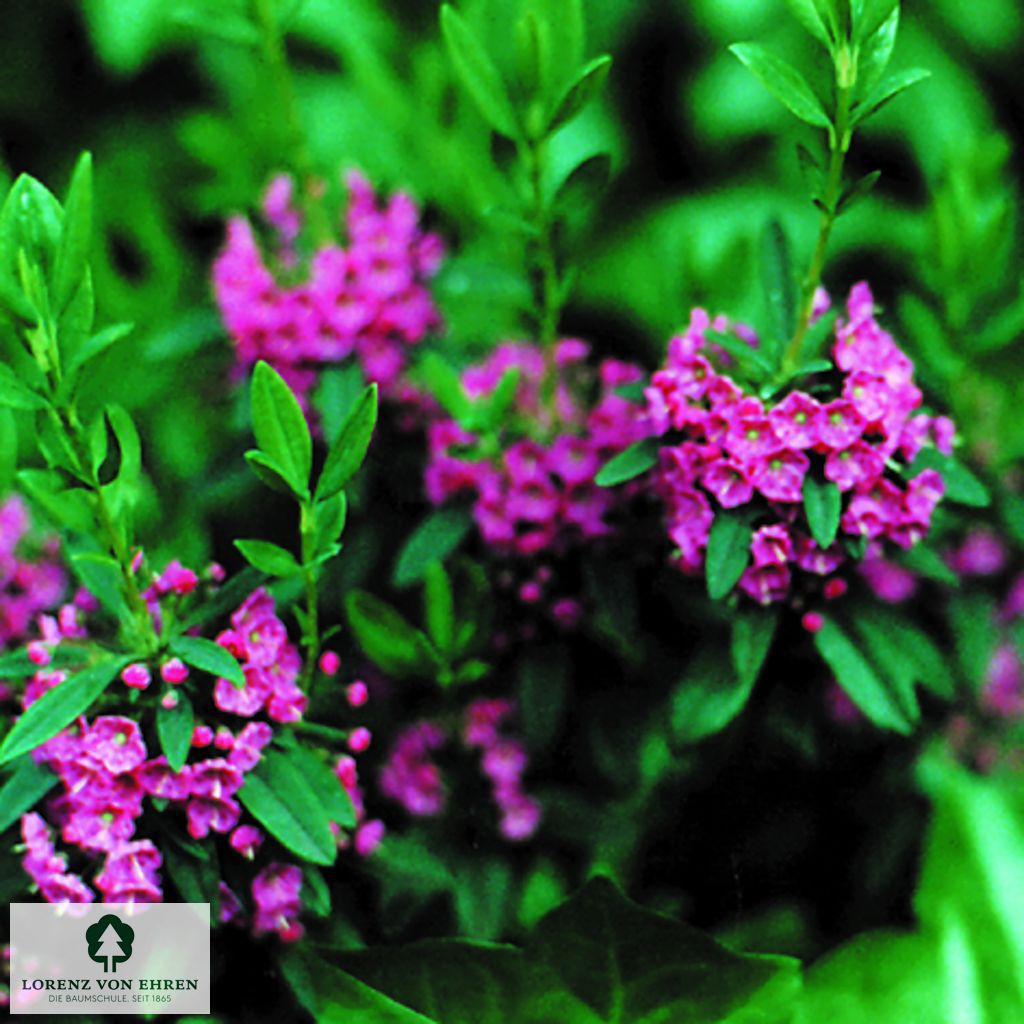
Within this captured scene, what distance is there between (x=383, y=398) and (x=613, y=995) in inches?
17.6

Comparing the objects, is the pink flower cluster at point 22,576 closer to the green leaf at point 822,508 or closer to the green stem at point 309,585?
the green stem at point 309,585

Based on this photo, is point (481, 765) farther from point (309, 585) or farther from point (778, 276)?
point (778, 276)

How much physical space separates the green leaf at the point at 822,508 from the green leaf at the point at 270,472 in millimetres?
283

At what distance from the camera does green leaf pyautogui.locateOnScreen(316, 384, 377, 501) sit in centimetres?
72

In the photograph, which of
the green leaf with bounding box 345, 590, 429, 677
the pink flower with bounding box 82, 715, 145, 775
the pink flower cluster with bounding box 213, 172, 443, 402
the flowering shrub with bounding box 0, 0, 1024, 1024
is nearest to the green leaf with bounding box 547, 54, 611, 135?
the flowering shrub with bounding box 0, 0, 1024, 1024

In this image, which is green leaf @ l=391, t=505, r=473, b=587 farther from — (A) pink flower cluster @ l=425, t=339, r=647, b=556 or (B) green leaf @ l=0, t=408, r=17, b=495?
(B) green leaf @ l=0, t=408, r=17, b=495

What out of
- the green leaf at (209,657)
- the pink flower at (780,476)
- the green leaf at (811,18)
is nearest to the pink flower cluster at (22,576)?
the green leaf at (209,657)

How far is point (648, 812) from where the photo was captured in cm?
110

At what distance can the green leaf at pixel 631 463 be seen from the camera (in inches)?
31.4

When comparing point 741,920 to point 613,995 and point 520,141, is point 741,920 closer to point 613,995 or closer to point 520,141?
point 613,995

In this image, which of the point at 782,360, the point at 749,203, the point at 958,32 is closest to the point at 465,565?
the point at 782,360

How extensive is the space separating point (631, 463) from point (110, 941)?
1.38 feet

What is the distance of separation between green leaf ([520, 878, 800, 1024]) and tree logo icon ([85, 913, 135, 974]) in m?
0.24

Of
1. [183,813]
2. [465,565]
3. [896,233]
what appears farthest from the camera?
[896,233]
